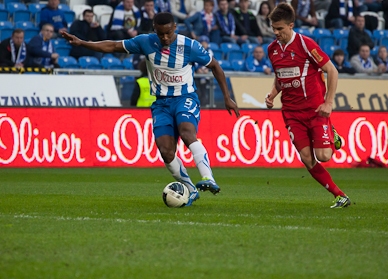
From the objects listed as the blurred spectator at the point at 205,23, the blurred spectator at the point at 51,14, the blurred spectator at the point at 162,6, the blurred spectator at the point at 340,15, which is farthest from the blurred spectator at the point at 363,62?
the blurred spectator at the point at 51,14

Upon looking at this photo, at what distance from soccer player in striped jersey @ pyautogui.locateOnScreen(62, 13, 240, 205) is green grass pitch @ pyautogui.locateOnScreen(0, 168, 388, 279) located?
70 centimetres

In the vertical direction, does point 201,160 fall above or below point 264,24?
above

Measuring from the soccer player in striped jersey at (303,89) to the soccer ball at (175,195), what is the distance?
1304 millimetres

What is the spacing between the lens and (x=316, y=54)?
327 inches

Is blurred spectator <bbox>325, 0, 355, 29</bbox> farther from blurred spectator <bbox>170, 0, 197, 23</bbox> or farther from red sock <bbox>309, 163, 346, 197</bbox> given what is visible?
red sock <bbox>309, 163, 346, 197</bbox>

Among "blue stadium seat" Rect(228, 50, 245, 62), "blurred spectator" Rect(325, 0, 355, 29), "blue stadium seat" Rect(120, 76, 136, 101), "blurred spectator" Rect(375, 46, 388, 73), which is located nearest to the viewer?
"blue stadium seat" Rect(120, 76, 136, 101)

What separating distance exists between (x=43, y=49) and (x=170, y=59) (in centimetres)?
983

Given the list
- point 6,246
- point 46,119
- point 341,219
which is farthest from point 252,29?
point 6,246

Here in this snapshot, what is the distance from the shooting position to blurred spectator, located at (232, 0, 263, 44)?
70.2ft

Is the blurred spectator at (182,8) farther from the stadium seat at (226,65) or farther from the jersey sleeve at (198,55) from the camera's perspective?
the jersey sleeve at (198,55)

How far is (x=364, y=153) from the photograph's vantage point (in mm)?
17344

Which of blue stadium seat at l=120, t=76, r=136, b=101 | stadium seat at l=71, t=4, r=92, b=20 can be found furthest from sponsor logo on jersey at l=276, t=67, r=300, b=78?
stadium seat at l=71, t=4, r=92, b=20

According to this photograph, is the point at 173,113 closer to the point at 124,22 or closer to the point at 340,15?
the point at 124,22

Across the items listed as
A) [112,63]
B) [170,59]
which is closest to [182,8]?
[112,63]
